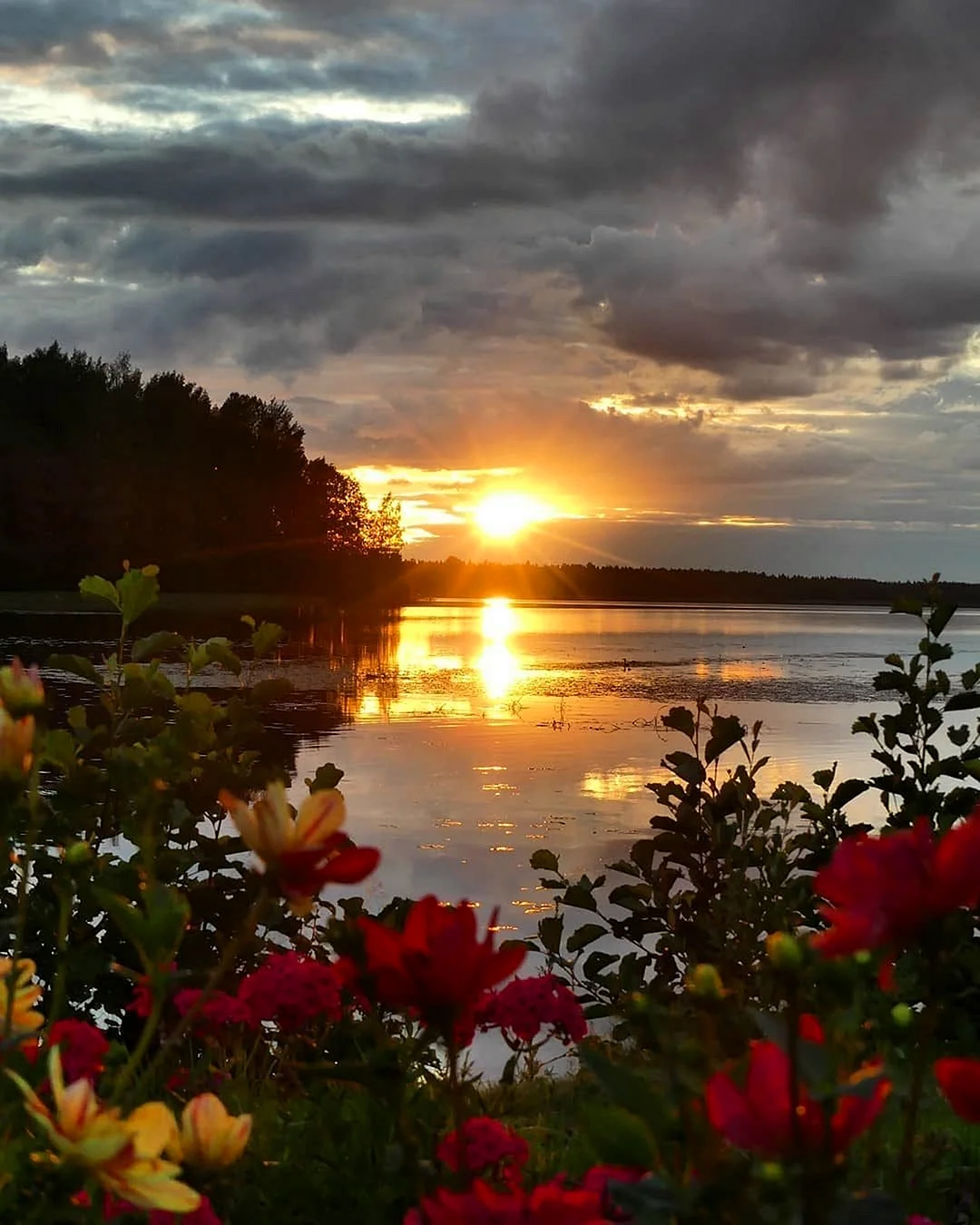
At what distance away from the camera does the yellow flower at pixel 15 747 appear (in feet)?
3.85

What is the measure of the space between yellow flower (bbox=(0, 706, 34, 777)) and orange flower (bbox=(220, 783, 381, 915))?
210mm

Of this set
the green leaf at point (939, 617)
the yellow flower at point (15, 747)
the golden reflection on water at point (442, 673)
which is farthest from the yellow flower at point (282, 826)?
the golden reflection on water at point (442, 673)

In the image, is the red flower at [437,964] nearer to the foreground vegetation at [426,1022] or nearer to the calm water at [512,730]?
the foreground vegetation at [426,1022]

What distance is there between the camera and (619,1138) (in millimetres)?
1007

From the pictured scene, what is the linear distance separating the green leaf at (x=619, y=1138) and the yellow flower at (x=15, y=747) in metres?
0.58

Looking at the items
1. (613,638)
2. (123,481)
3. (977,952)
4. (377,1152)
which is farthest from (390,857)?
(123,481)

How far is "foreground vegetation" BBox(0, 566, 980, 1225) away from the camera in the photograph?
916mm

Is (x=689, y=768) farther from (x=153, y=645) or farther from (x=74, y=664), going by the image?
(x=74, y=664)

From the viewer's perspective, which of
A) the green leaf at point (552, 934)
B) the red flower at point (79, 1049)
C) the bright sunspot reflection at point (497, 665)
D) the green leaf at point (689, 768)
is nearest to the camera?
the red flower at point (79, 1049)

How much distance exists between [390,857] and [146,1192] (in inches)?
251

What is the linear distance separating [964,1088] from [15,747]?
0.83 meters

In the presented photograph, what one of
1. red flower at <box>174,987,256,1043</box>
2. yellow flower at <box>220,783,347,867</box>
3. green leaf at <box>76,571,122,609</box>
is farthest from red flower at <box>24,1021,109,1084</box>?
green leaf at <box>76,571,122,609</box>

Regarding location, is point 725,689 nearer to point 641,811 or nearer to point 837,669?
A: point 837,669

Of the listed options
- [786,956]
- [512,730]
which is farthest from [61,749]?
[512,730]
